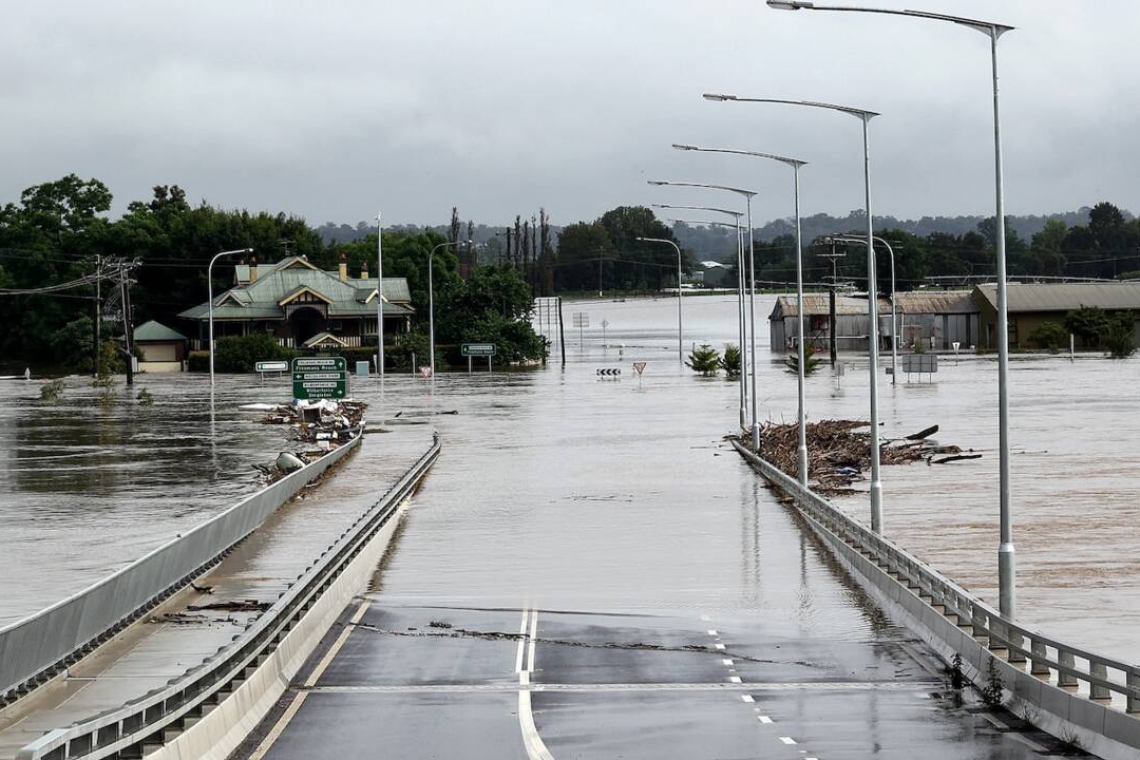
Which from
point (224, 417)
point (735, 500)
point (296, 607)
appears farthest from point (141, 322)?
point (296, 607)

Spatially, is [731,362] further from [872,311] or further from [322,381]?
[872,311]

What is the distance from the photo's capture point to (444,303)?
144 m

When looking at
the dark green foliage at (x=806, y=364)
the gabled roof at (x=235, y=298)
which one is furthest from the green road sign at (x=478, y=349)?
the gabled roof at (x=235, y=298)

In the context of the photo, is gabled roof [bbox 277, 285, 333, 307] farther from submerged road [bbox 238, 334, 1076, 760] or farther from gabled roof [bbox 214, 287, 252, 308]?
submerged road [bbox 238, 334, 1076, 760]

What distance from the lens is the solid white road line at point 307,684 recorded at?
1831cm

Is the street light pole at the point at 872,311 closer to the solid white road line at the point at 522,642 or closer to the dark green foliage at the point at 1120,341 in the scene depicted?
the solid white road line at the point at 522,642

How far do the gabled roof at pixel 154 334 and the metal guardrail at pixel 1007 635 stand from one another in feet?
392

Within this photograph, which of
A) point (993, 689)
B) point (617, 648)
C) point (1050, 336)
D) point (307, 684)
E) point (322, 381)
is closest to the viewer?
point (993, 689)

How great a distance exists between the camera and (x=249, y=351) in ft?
448

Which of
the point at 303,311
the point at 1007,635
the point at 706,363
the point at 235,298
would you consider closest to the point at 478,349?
the point at 303,311

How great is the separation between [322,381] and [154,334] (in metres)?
82.0

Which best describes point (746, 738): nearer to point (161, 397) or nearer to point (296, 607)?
point (296, 607)

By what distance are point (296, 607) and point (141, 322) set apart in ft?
462

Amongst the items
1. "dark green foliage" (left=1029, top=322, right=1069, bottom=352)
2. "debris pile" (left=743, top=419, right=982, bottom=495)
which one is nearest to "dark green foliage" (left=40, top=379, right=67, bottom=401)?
"debris pile" (left=743, top=419, right=982, bottom=495)
